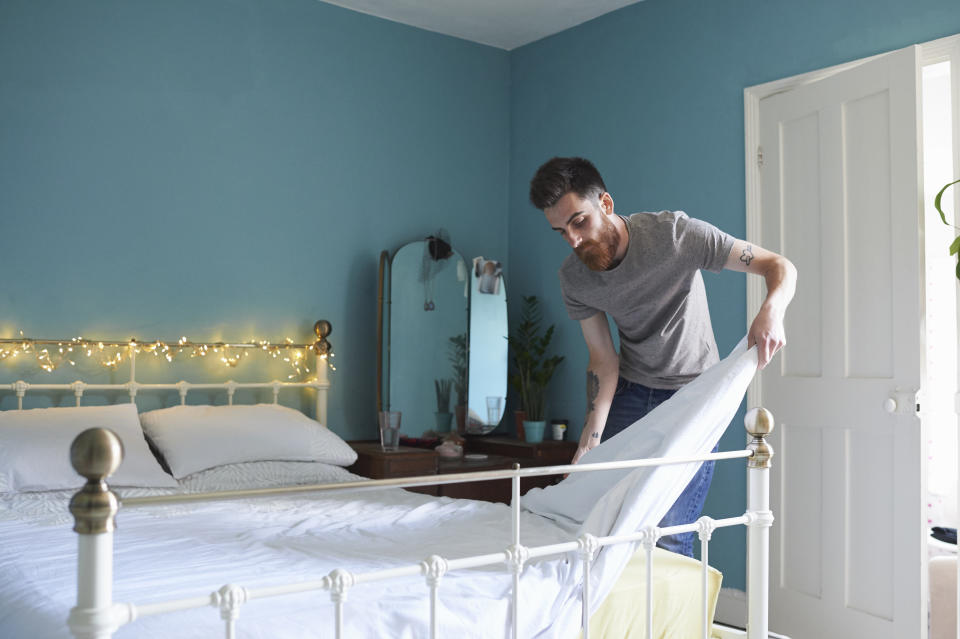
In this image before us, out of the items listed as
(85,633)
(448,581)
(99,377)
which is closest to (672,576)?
(448,581)

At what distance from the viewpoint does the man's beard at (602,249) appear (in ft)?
7.51

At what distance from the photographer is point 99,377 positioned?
3363 mm

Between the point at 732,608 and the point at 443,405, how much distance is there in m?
1.54

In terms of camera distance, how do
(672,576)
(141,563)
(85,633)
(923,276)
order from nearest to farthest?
1. (85,633)
2. (141,563)
3. (672,576)
4. (923,276)

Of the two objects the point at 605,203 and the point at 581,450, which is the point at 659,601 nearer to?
the point at 581,450

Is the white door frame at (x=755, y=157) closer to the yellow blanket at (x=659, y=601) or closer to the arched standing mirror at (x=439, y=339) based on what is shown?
the arched standing mirror at (x=439, y=339)

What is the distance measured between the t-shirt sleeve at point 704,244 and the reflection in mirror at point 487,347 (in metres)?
2.06

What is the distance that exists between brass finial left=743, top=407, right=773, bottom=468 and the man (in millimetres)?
297

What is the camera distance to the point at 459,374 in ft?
13.7

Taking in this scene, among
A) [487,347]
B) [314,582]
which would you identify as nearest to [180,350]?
[487,347]

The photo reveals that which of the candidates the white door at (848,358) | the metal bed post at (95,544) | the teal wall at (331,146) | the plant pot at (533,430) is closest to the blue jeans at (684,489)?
the white door at (848,358)

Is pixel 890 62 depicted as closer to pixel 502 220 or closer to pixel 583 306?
pixel 583 306

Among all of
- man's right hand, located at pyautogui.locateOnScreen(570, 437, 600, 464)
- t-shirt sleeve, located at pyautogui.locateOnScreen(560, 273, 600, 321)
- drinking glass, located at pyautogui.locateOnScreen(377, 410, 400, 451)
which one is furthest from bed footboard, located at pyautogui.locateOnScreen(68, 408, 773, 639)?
drinking glass, located at pyautogui.locateOnScreen(377, 410, 400, 451)

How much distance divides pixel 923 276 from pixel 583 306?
1164 millimetres
